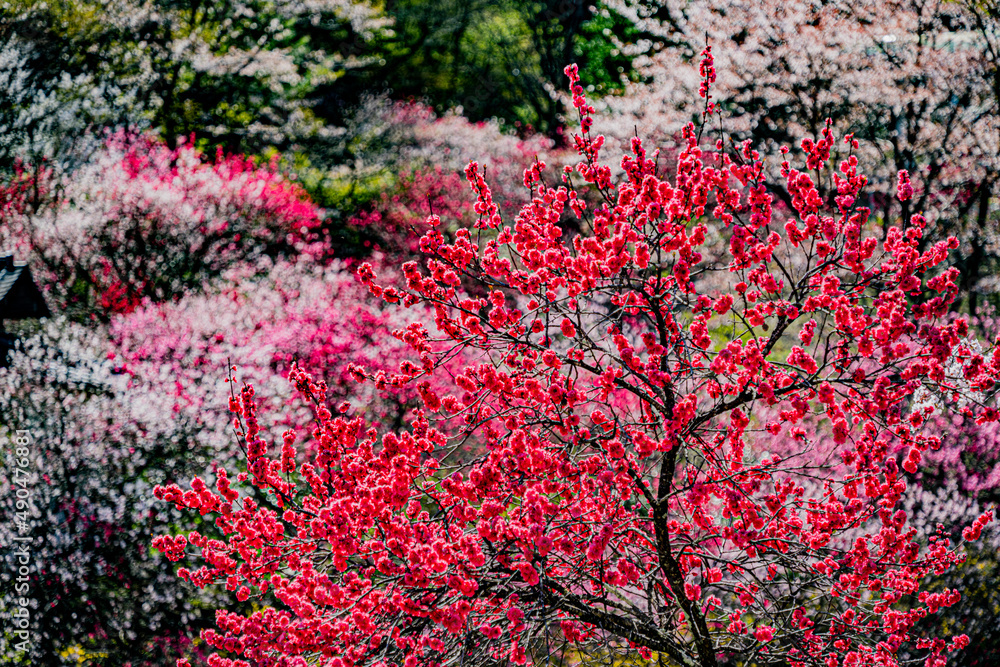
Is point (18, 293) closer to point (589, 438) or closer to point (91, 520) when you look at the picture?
point (91, 520)

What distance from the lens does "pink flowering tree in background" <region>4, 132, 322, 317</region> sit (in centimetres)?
875

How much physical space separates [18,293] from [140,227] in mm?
2965

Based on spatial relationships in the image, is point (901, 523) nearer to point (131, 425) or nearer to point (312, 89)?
point (131, 425)

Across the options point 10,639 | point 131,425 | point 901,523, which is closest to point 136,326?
point 131,425

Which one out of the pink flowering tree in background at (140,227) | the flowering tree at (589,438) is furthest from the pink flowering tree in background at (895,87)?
the pink flowering tree in background at (140,227)

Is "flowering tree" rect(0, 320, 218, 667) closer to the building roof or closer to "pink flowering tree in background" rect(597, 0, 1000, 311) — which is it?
the building roof

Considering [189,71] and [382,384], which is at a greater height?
[189,71]

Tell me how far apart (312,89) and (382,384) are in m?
16.3

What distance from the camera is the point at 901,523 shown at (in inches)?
143

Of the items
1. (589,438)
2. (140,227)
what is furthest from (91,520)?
(140,227)

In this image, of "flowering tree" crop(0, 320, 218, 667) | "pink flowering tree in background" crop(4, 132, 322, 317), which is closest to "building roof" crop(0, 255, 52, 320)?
"flowering tree" crop(0, 320, 218, 667)

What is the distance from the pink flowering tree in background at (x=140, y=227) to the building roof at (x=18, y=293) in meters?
1.99

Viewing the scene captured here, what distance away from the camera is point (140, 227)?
921 cm

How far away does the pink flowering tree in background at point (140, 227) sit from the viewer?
28.7ft
